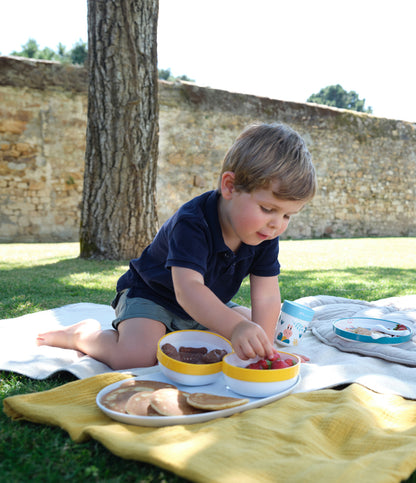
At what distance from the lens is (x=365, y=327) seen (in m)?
1.93


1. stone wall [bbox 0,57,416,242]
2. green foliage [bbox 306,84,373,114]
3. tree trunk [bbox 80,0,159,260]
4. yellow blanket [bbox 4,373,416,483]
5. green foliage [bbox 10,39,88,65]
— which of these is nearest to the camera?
yellow blanket [bbox 4,373,416,483]

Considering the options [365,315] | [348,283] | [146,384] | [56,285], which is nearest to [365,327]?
[365,315]

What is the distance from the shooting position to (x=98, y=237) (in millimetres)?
4328

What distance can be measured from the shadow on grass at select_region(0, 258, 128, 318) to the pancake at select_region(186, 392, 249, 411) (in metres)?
1.62

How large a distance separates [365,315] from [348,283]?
1.36 m

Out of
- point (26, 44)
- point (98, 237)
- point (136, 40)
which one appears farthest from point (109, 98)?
point (26, 44)

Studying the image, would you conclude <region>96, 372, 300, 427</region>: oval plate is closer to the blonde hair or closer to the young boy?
the young boy

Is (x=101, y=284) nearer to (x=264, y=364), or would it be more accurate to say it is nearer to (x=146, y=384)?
(x=146, y=384)

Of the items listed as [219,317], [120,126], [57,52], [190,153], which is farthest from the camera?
[57,52]

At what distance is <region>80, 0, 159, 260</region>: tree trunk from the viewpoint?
411cm

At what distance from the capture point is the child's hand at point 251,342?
4.05 feet

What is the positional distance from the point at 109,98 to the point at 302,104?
6.46 meters

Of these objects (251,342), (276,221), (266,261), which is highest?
(276,221)

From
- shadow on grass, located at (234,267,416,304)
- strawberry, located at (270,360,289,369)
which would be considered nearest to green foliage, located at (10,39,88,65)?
shadow on grass, located at (234,267,416,304)
